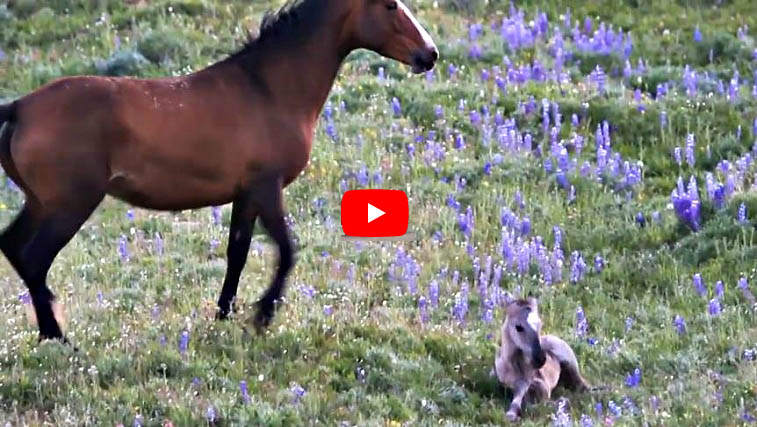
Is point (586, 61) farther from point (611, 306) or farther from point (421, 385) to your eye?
point (421, 385)

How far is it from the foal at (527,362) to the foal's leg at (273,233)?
132 cm

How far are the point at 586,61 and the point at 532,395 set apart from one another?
760cm

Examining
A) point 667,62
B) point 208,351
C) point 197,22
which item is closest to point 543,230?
point 208,351

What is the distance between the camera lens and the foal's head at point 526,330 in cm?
722

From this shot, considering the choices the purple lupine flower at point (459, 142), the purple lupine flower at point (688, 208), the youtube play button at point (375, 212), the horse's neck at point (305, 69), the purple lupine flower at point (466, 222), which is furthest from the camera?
the purple lupine flower at point (459, 142)

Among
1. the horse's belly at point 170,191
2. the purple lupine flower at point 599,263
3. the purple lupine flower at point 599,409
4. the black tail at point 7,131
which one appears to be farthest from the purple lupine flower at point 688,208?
the black tail at point 7,131

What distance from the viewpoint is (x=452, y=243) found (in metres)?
10.2

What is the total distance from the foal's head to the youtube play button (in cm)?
301

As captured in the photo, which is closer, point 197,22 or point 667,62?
point 667,62

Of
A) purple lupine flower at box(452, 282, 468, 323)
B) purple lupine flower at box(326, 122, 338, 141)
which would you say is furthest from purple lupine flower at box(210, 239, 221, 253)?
purple lupine flower at box(326, 122, 338, 141)

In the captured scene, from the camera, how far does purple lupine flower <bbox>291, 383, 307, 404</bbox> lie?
23.4ft

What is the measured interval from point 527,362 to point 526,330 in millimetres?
176

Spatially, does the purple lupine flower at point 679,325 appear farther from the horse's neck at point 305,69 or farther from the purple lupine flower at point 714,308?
the horse's neck at point 305,69

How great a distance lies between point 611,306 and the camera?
9102mm
